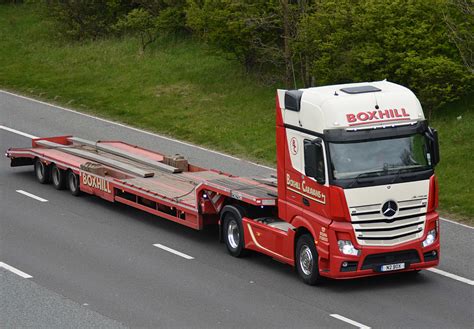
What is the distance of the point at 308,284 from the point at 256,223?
1.61m

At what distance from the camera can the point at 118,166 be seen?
902 inches

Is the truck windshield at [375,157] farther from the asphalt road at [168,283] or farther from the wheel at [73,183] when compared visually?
the wheel at [73,183]

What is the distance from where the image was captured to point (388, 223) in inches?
662

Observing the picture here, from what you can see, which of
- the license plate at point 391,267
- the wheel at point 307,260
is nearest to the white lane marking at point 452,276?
the license plate at point 391,267

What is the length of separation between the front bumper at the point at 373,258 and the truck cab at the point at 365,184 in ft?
0.05

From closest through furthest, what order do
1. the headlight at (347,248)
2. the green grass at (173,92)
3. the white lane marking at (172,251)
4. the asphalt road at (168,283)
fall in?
1. the asphalt road at (168,283)
2. the headlight at (347,248)
3. the white lane marking at (172,251)
4. the green grass at (173,92)

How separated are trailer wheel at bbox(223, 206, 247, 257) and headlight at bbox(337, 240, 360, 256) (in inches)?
97.6

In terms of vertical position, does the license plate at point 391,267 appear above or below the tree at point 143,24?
below

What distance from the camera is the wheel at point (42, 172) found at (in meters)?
24.2

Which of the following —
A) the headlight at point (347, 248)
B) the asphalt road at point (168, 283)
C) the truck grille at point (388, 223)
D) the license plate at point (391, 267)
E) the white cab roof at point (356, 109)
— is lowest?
the asphalt road at point (168, 283)

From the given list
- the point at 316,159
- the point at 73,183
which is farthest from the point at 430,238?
the point at 73,183

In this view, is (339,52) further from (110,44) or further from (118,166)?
(110,44)

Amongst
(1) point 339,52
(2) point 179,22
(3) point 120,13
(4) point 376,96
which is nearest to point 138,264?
(4) point 376,96

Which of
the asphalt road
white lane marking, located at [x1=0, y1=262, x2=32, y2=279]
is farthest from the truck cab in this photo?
white lane marking, located at [x1=0, y1=262, x2=32, y2=279]
